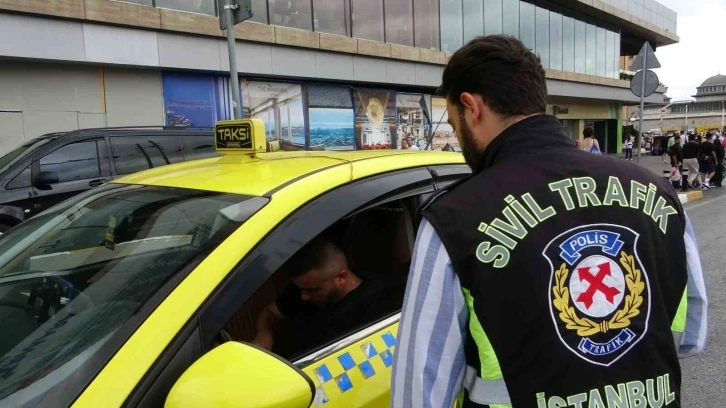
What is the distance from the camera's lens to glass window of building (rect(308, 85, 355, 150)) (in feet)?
54.7

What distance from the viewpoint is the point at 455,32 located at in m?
20.7

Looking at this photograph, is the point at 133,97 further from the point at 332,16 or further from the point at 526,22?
the point at 526,22

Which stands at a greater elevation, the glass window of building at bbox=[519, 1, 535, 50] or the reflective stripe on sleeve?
the glass window of building at bbox=[519, 1, 535, 50]

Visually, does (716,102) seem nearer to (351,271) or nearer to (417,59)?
(417,59)

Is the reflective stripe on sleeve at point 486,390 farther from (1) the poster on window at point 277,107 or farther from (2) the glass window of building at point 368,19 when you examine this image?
(2) the glass window of building at point 368,19

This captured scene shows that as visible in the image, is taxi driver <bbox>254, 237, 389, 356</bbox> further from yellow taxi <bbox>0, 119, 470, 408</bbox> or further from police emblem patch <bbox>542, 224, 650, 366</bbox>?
police emblem patch <bbox>542, 224, 650, 366</bbox>

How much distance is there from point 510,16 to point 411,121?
7.34 metres

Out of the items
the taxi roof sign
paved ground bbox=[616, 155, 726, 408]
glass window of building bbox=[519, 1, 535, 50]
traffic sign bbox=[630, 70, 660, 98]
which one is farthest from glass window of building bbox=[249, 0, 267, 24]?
glass window of building bbox=[519, 1, 535, 50]

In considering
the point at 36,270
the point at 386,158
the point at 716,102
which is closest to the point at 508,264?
the point at 386,158

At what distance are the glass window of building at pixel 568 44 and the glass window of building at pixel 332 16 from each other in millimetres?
14429

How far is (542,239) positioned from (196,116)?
542 inches

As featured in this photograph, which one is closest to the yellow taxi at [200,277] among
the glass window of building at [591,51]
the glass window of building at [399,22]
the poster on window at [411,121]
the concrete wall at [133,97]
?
the concrete wall at [133,97]

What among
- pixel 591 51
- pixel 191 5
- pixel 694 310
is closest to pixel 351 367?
pixel 694 310

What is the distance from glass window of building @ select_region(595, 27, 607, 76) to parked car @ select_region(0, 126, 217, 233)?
2781cm
